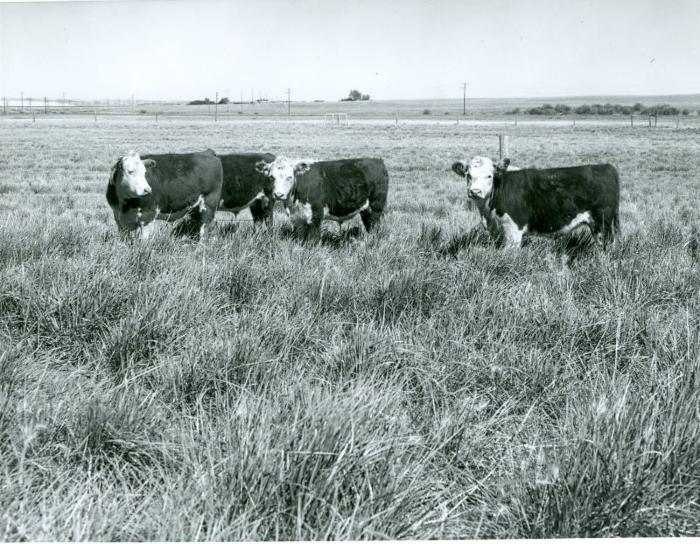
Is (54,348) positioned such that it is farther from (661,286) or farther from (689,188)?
(689,188)

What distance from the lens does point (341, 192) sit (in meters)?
9.07

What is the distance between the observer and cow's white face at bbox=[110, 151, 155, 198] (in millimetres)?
7734

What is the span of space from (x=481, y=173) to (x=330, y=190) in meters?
2.42

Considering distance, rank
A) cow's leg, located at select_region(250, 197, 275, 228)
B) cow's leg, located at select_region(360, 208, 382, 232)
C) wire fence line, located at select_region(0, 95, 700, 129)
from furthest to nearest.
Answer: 1. wire fence line, located at select_region(0, 95, 700, 129)
2. cow's leg, located at select_region(250, 197, 275, 228)
3. cow's leg, located at select_region(360, 208, 382, 232)

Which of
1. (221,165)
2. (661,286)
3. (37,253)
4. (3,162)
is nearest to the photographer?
(661,286)

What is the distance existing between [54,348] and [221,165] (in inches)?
250

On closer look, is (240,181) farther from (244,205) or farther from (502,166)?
(502,166)

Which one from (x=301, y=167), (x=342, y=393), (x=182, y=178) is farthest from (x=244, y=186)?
(x=342, y=393)

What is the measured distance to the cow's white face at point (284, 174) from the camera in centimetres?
812

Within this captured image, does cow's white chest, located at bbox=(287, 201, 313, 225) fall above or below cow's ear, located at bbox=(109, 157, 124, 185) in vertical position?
below

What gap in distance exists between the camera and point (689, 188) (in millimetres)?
15406

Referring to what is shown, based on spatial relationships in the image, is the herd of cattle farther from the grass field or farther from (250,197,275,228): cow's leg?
the grass field

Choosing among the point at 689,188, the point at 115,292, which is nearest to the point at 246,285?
the point at 115,292

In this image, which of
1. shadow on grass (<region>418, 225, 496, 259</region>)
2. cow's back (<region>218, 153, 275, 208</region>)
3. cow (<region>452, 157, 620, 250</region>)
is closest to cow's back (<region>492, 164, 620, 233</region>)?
cow (<region>452, 157, 620, 250</region>)
